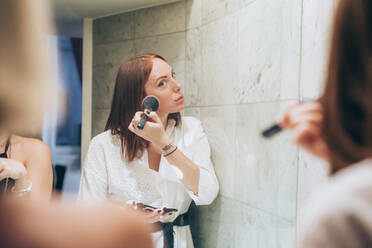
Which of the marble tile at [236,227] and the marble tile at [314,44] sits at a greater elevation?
the marble tile at [314,44]

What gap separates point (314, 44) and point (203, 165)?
0.53 meters

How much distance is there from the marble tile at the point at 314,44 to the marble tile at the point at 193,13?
0.49m

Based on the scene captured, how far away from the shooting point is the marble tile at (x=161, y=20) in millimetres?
1198

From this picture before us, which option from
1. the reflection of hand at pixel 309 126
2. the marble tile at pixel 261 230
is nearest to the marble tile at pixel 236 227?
the marble tile at pixel 261 230

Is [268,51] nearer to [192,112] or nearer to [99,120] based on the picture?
[192,112]

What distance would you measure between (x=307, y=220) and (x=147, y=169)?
2.72 ft

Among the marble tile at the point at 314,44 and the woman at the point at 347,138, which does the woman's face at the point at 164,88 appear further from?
the woman at the point at 347,138

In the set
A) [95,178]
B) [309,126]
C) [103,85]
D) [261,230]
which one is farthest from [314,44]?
[103,85]

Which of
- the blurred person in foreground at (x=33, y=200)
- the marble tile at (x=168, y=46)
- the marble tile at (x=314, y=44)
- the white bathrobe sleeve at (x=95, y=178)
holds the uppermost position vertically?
the marble tile at (x=168, y=46)

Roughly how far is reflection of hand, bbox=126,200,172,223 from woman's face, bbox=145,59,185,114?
0.97ft

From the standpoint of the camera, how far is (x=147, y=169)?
41.9 inches

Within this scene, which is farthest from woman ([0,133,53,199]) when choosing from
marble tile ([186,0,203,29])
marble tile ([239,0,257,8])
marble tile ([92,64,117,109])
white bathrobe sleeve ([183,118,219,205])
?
marble tile ([239,0,257,8])

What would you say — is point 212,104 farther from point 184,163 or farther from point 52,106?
point 52,106

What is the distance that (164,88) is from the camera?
1.05 metres
